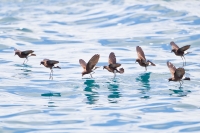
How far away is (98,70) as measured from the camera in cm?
1192

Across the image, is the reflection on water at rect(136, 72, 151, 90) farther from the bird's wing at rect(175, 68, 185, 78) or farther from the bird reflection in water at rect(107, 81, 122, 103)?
the bird's wing at rect(175, 68, 185, 78)

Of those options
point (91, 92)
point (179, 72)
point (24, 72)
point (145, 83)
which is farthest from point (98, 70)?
point (179, 72)

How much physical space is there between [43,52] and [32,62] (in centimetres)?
127

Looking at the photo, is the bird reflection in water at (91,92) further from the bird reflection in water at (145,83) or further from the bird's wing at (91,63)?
the bird reflection in water at (145,83)

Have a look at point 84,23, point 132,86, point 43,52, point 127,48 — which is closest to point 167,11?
point 84,23

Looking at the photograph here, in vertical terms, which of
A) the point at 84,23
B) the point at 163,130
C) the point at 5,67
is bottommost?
the point at 163,130

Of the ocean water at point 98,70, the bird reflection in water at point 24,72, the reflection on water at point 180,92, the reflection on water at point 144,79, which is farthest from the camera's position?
the bird reflection in water at point 24,72

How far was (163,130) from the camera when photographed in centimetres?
807

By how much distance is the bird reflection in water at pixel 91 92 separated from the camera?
9664 millimetres

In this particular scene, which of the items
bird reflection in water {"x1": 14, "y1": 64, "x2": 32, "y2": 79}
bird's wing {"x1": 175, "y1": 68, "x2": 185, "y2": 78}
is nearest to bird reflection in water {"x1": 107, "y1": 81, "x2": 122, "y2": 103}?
bird's wing {"x1": 175, "y1": 68, "x2": 185, "y2": 78}

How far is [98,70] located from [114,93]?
181 centimetres

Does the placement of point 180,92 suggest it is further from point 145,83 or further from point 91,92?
point 91,92

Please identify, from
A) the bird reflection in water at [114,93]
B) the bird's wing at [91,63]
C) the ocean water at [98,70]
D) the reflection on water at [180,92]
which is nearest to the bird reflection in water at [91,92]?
the ocean water at [98,70]

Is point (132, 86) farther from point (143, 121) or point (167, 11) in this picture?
point (167, 11)
